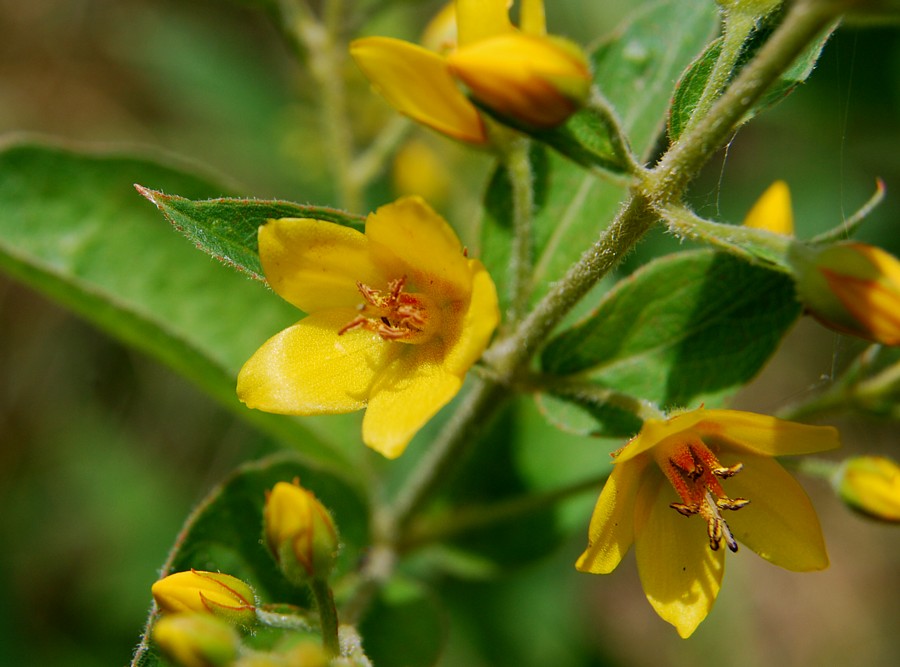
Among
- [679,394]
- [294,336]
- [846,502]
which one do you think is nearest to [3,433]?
[294,336]

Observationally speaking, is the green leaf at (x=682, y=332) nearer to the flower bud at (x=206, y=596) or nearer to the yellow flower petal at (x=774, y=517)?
the yellow flower petal at (x=774, y=517)

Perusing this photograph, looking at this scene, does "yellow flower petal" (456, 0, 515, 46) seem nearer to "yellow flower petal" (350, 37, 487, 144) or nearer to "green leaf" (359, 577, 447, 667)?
"yellow flower petal" (350, 37, 487, 144)

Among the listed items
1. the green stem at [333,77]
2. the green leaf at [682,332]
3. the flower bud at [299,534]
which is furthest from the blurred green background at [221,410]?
the flower bud at [299,534]

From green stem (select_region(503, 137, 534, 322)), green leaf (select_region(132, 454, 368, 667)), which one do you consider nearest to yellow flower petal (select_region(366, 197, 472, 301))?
green stem (select_region(503, 137, 534, 322))

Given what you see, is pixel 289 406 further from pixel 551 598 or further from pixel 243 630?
pixel 551 598

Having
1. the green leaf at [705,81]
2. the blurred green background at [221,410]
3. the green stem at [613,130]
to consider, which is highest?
the green leaf at [705,81]
